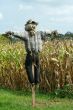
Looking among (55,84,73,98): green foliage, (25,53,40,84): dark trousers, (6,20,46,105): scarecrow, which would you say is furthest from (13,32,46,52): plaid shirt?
(55,84,73,98): green foliage

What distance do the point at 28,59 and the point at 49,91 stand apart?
14.7 ft

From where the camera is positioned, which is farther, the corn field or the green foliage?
the corn field

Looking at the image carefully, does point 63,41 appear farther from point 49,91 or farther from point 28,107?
point 28,107

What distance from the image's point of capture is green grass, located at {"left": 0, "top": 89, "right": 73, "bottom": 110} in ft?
46.6

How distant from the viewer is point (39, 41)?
14.1 m

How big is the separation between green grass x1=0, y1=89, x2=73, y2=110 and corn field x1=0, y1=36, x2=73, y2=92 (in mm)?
945

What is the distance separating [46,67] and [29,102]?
12.5ft

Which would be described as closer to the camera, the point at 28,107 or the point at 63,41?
the point at 28,107

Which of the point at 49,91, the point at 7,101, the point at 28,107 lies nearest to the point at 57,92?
the point at 49,91

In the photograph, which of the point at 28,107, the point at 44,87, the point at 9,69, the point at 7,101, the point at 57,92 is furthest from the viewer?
the point at 9,69

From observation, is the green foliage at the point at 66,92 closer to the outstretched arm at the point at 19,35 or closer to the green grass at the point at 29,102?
the green grass at the point at 29,102

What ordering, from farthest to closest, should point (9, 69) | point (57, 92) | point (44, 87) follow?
point (9, 69), point (44, 87), point (57, 92)

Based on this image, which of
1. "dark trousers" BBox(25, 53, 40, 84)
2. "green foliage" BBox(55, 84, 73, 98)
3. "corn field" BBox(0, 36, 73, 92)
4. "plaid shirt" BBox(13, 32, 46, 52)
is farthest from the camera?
"corn field" BBox(0, 36, 73, 92)

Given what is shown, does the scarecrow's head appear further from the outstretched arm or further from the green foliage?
the green foliage
